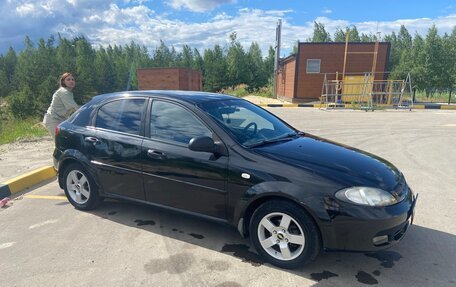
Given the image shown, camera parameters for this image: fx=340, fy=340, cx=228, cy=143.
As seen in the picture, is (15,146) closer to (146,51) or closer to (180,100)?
(180,100)

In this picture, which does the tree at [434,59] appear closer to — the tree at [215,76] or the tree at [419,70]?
the tree at [419,70]

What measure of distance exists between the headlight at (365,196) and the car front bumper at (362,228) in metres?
0.04

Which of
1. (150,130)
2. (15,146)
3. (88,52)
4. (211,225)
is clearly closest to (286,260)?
(211,225)

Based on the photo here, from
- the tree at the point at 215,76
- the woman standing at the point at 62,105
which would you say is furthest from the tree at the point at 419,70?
the woman standing at the point at 62,105

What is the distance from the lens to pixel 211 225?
4.01m

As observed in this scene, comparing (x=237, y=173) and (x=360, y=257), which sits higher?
(x=237, y=173)

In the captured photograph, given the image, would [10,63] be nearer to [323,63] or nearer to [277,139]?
[323,63]

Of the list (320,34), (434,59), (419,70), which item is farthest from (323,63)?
(320,34)

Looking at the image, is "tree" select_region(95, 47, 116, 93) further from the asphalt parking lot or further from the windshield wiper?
the windshield wiper

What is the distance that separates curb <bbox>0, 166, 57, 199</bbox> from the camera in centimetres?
513

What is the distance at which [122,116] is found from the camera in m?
4.18

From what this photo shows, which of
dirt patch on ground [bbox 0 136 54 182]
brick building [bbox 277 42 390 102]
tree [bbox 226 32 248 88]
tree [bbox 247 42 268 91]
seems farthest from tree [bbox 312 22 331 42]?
dirt patch on ground [bbox 0 136 54 182]

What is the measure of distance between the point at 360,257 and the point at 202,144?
1.87 meters

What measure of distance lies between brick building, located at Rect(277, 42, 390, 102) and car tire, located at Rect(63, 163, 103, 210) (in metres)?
22.6
